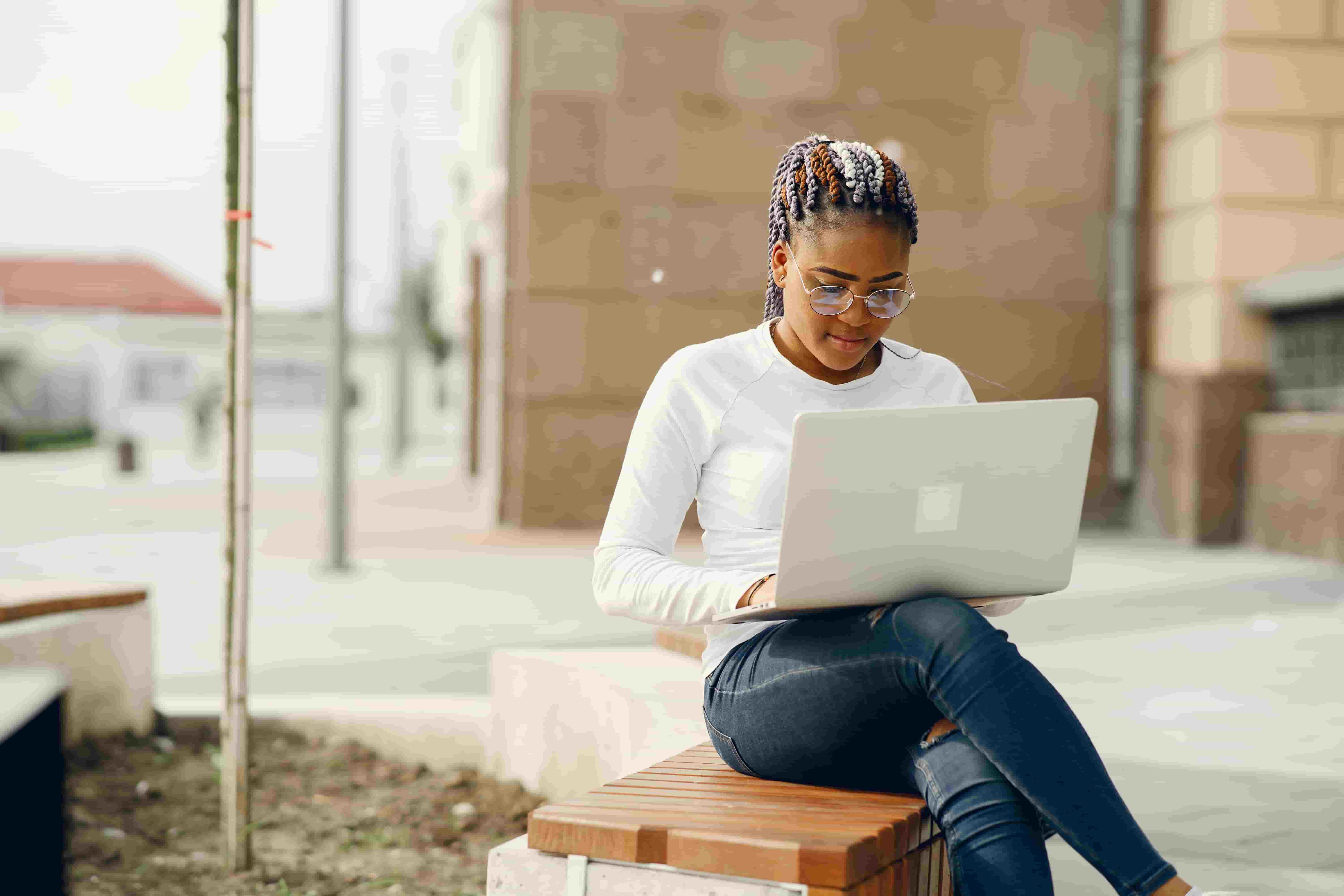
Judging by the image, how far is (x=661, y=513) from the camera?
7.17ft

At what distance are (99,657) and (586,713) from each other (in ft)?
4.80

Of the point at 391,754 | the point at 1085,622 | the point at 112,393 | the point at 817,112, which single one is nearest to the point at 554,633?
the point at 1085,622

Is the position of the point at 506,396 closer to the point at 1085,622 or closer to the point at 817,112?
the point at 817,112

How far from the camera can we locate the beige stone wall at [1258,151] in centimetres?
1108

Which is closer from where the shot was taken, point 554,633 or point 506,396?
point 554,633

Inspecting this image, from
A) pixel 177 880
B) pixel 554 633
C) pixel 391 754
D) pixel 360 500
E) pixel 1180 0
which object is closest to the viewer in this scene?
pixel 177 880

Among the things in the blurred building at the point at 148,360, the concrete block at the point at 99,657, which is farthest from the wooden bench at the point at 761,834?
the blurred building at the point at 148,360

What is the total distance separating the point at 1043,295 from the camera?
1212 centimetres

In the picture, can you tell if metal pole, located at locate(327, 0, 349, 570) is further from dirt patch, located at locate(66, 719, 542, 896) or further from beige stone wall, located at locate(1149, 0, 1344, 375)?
beige stone wall, located at locate(1149, 0, 1344, 375)

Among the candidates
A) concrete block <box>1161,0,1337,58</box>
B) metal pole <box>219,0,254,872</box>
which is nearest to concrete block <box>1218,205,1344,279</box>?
concrete block <box>1161,0,1337,58</box>

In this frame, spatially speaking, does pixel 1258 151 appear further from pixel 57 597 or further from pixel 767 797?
pixel 767 797

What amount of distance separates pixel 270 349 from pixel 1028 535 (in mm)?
47558

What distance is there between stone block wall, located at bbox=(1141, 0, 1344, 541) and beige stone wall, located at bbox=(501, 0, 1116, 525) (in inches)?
36.3

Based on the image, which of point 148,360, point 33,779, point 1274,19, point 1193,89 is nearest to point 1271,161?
point 1193,89
